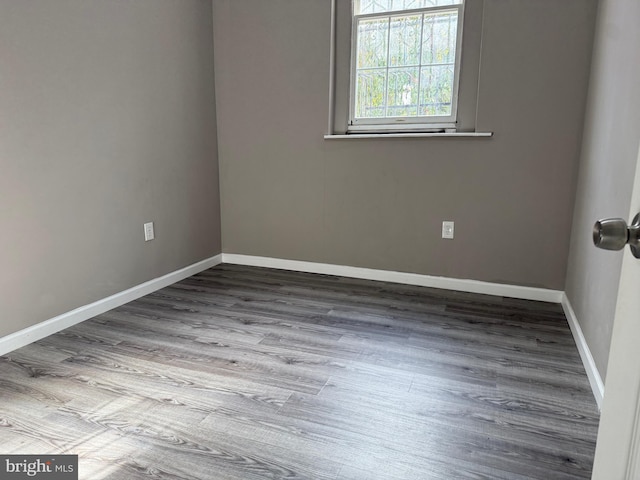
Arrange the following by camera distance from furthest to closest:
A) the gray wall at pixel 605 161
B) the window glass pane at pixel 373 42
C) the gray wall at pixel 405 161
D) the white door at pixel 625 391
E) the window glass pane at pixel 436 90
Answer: the window glass pane at pixel 373 42, the window glass pane at pixel 436 90, the gray wall at pixel 405 161, the gray wall at pixel 605 161, the white door at pixel 625 391

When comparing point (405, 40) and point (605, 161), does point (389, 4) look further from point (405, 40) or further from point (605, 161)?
point (605, 161)

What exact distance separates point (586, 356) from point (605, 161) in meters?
0.84

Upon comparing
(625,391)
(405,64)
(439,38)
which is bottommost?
(625,391)

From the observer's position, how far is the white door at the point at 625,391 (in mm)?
516

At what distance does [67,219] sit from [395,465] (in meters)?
1.90

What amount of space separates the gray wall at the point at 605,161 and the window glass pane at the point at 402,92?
3.29 ft

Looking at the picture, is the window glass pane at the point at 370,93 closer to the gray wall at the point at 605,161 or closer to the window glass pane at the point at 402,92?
the window glass pane at the point at 402,92

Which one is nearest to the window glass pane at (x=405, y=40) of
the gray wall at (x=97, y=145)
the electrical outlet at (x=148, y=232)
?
the gray wall at (x=97, y=145)

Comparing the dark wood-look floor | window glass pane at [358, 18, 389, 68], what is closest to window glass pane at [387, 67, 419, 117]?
window glass pane at [358, 18, 389, 68]

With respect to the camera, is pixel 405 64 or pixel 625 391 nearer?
pixel 625 391

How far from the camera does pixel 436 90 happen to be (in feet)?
9.14

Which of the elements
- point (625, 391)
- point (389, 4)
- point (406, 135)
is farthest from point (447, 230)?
point (625, 391)

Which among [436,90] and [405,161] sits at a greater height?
[436,90]

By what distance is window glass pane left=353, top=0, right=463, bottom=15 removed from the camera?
2.70m
